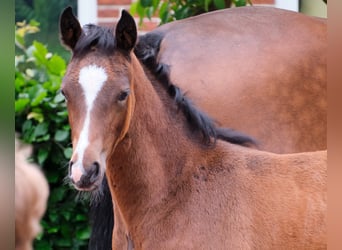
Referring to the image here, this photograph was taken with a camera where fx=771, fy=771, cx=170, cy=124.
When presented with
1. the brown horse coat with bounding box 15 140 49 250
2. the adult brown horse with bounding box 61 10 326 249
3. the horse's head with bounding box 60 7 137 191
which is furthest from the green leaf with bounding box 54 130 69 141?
the brown horse coat with bounding box 15 140 49 250

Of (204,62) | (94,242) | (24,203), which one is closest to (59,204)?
(94,242)

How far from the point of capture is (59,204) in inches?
141

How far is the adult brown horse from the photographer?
7.04 feet

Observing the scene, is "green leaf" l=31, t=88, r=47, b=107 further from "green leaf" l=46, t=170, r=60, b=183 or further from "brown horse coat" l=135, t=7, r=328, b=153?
"brown horse coat" l=135, t=7, r=328, b=153

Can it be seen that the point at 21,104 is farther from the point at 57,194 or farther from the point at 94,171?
the point at 94,171

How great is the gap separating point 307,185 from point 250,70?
0.70 metres

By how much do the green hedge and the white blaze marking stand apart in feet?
4.53

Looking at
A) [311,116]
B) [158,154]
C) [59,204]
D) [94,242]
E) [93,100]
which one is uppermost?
[93,100]

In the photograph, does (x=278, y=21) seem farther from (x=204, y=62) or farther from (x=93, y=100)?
(x=93, y=100)

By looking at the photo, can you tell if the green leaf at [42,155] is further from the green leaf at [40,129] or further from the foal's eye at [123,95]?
the foal's eye at [123,95]

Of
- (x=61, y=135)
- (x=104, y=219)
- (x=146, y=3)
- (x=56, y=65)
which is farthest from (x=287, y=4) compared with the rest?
(x=104, y=219)

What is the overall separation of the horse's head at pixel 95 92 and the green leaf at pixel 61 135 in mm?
1368

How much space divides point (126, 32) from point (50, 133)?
1.47 m

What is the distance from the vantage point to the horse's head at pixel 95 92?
1.95 metres
